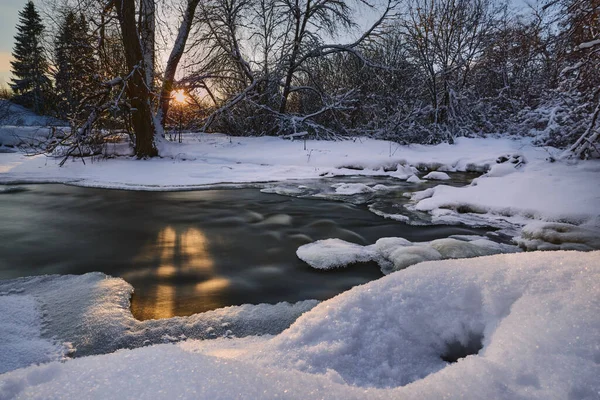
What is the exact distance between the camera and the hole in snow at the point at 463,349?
117 cm

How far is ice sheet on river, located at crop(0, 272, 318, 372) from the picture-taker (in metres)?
1.47

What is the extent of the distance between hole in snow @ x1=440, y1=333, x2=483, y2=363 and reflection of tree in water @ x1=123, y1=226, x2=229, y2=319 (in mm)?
Answer: 1257

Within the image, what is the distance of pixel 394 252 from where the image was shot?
257 centimetres

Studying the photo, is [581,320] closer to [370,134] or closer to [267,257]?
[267,257]

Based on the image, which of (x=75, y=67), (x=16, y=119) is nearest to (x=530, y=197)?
(x=75, y=67)

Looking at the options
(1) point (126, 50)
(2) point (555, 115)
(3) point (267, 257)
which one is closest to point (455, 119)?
(2) point (555, 115)

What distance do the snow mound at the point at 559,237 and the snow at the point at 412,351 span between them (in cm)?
161

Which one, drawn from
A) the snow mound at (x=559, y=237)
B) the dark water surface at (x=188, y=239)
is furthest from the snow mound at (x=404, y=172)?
the snow mound at (x=559, y=237)

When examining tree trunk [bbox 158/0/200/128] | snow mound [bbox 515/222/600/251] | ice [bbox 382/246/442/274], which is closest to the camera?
ice [bbox 382/246/442/274]

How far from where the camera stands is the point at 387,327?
3.99 feet

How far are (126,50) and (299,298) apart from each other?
6904 millimetres

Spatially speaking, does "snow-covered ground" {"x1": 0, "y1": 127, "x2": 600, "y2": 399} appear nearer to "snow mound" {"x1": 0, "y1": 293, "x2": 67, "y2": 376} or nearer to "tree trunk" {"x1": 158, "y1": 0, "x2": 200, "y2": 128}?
"snow mound" {"x1": 0, "y1": 293, "x2": 67, "y2": 376}

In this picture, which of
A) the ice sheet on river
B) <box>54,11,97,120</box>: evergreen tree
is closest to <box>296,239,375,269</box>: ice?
the ice sheet on river

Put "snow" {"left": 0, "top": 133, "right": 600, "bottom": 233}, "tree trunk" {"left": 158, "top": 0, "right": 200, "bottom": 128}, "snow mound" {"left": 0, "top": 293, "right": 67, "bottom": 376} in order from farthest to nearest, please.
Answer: "tree trunk" {"left": 158, "top": 0, "right": 200, "bottom": 128}, "snow" {"left": 0, "top": 133, "right": 600, "bottom": 233}, "snow mound" {"left": 0, "top": 293, "right": 67, "bottom": 376}
